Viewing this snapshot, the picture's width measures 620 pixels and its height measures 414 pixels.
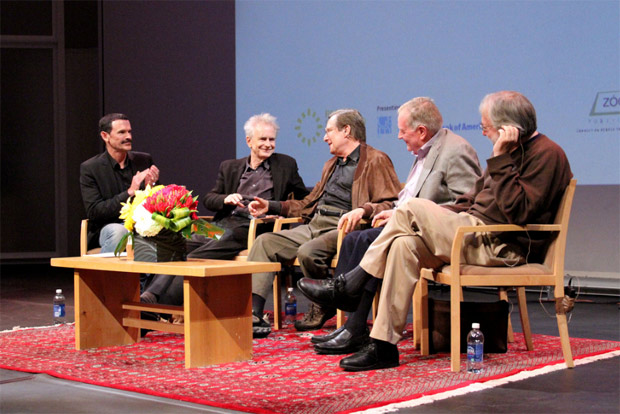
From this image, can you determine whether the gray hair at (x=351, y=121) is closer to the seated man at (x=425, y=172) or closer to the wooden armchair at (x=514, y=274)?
the seated man at (x=425, y=172)

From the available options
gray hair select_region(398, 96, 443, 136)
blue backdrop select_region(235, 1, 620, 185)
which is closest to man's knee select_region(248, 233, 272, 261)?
gray hair select_region(398, 96, 443, 136)

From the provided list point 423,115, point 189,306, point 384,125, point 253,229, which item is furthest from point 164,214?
point 384,125

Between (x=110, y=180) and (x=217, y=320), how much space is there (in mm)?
1914

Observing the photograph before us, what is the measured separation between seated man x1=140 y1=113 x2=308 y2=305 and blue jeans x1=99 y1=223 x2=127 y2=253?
15.9 inches

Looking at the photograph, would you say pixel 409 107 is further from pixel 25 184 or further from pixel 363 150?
pixel 25 184

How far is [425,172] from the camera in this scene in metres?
4.05

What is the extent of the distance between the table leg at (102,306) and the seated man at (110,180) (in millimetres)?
848

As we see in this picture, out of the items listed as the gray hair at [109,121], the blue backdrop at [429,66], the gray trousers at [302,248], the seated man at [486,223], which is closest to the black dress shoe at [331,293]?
the seated man at [486,223]

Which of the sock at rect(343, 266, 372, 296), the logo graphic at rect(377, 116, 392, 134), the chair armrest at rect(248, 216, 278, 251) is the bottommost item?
the sock at rect(343, 266, 372, 296)

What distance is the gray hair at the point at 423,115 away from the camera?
4.08m

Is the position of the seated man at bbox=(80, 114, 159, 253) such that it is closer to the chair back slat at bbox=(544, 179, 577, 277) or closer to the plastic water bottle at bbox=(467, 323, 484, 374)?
the plastic water bottle at bbox=(467, 323, 484, 374)

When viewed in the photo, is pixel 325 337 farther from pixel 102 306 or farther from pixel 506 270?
pixel 102 306

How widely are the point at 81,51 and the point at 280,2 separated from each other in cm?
345

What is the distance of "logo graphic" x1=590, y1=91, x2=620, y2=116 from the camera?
17.8 ft
